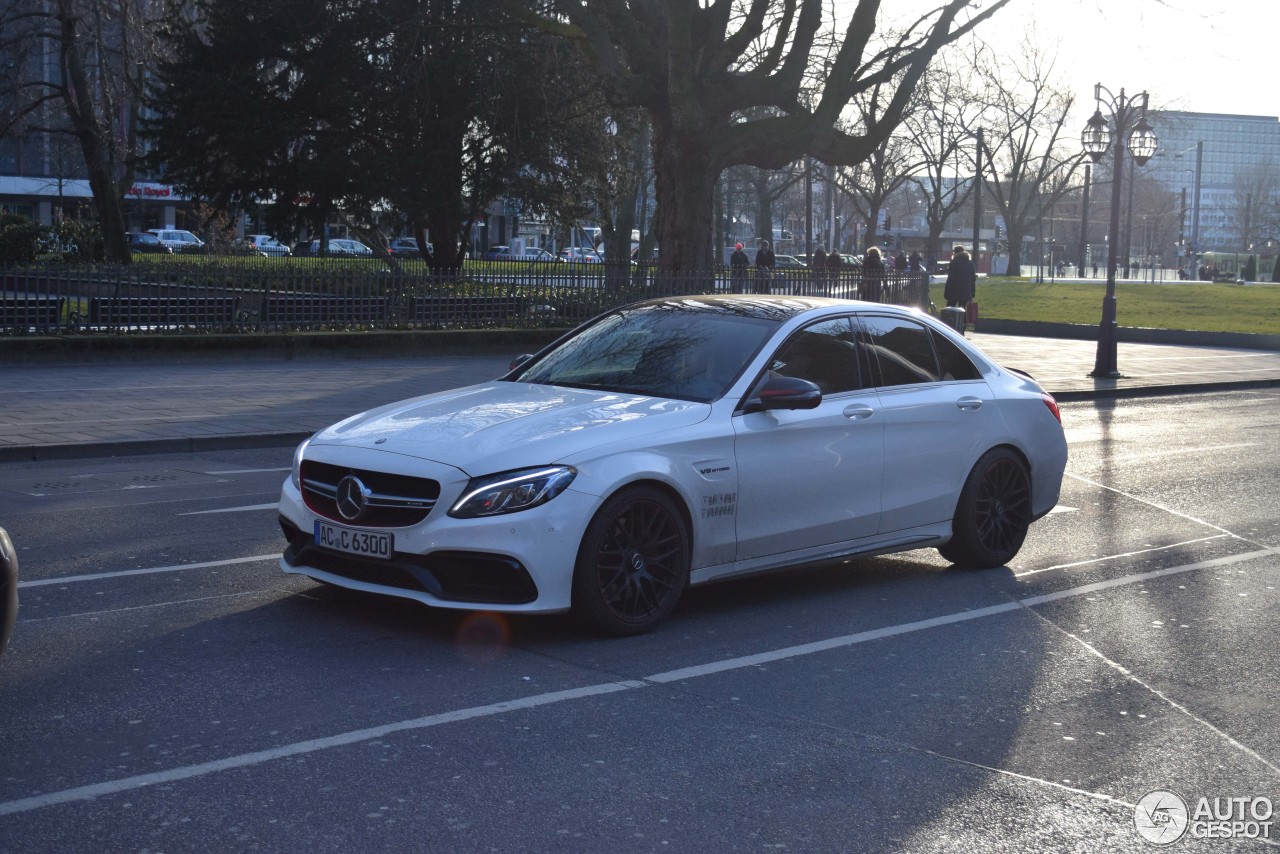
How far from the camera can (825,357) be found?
7707mm

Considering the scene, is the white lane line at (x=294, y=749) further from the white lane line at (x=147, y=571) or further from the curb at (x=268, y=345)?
the curb at (x=268, y=345)

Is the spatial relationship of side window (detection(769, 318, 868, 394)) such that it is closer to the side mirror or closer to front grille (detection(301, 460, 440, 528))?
the side mirror

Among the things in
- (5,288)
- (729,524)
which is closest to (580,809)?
(729,524)

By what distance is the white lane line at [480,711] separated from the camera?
4.47 meters

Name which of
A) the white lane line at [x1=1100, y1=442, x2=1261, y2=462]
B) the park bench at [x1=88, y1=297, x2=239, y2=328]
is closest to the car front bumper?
the white lane line at [x1=1100, y1=442, x2=1261, y2=462]

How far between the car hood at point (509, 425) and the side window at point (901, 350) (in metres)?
1.48

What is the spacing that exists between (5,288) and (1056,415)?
614 inches

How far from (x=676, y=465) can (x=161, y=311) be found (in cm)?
1665

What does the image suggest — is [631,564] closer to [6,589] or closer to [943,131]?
[6,589]

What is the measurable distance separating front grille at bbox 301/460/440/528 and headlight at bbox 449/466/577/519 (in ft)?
0.49

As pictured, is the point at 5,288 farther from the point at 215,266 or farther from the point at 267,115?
the point at 267,115

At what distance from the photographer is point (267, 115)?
3469 centimetres

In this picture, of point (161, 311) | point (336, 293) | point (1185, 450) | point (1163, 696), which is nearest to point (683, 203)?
point (336, 293)

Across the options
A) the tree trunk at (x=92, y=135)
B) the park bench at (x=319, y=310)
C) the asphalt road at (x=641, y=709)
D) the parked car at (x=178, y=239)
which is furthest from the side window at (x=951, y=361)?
the parked car at (x=178, y=239)
